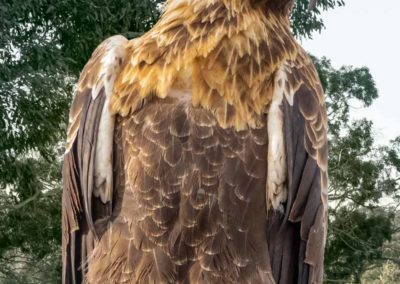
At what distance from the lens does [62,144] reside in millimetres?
17906

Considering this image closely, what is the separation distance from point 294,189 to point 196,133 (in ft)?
1.83

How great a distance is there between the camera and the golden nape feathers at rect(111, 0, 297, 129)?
333 centimetres

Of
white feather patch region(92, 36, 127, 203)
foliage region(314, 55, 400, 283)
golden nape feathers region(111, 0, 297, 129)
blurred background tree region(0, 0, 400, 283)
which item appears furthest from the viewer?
foliage region(314, 55, 400, 283)

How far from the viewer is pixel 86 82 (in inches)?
142

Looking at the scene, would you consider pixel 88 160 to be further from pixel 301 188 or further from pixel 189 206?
pixel 301 188

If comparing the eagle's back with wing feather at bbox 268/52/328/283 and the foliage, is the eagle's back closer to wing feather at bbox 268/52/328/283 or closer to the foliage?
wing feather at bbox 268/52/328/283

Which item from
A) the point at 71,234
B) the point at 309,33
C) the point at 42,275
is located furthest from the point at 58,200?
the point at 71,234

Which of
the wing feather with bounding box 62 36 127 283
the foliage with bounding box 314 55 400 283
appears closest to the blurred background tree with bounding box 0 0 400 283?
the foliage with bounding box 314 55 400 283

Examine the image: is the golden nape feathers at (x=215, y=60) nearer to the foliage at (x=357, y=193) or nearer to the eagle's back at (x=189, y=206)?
the eagle's back at (x=189, y=206)

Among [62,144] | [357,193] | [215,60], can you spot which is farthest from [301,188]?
[357,193]

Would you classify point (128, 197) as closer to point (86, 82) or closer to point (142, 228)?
point (142, 228)

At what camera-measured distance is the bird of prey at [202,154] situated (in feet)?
10.6

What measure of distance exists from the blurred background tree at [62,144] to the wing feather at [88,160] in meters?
6.80

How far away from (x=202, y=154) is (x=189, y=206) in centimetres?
24
